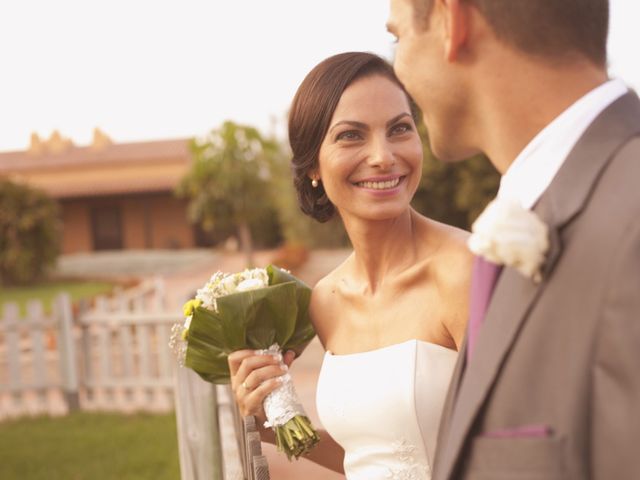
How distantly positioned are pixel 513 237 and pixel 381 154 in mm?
1282

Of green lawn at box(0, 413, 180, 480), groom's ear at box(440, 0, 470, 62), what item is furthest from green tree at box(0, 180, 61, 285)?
groom's ear at box(440, 0, 470, 62)

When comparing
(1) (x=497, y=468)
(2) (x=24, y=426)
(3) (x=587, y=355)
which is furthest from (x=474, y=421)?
(2) (x=24, y=426)

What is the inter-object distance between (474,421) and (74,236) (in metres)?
40.2

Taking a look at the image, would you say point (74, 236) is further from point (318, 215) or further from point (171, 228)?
point (318, 215)

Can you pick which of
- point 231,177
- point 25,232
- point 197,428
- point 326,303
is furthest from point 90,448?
point 25,232

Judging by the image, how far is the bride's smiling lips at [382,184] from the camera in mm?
2422

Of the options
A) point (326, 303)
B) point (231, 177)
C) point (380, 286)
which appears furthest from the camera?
point (231, 177)

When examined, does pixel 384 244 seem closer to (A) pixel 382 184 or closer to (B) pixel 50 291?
(A) pixel 382 184

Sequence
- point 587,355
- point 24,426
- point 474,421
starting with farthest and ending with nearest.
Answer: point 24,426 < point 474,421 < point 587,355

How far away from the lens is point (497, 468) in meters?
1.16

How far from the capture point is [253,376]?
2500mm

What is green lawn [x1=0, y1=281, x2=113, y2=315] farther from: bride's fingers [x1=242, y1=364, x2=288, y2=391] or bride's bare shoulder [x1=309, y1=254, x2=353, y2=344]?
bride's fingers [x1=242, y1=364, x2=288, y2=391]

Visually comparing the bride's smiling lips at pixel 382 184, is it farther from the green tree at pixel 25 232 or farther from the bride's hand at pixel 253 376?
the green tree at pixel 25 232

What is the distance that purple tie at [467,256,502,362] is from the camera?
1.30 m
